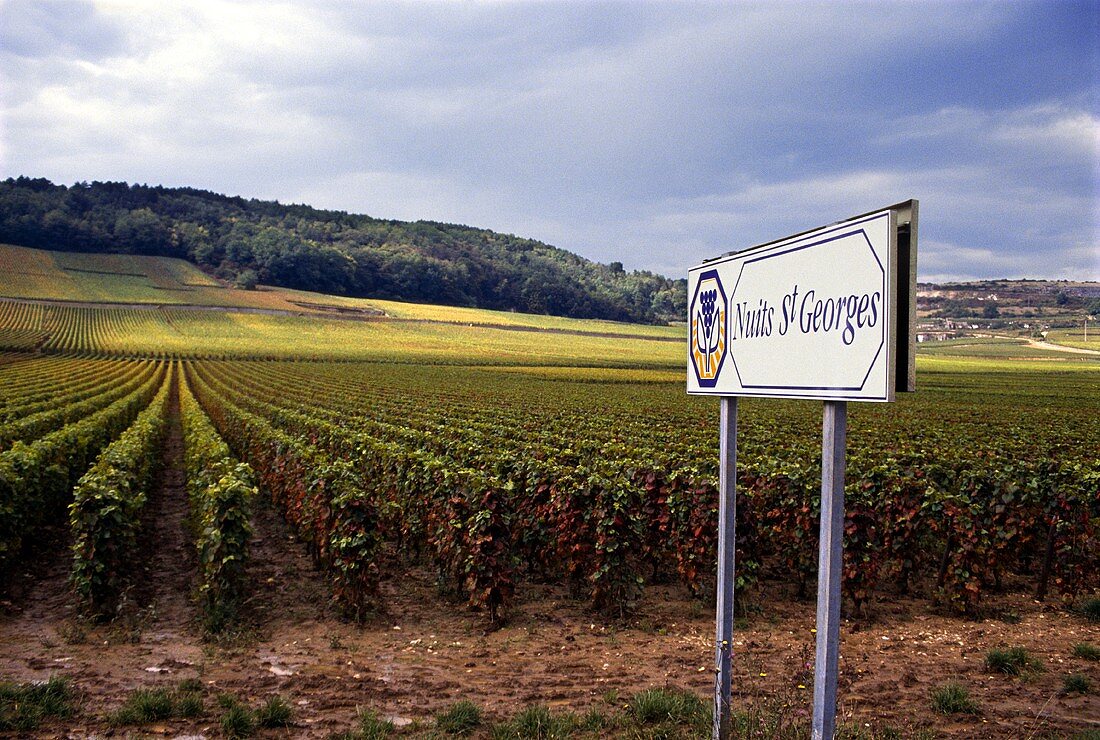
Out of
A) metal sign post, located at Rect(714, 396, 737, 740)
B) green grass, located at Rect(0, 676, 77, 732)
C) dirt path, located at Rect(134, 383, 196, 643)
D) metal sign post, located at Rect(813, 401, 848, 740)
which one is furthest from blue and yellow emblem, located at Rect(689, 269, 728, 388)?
dirt path, located at Rect(134, 383, 196, 643)

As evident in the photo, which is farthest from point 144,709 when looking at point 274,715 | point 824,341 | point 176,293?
point 176,293

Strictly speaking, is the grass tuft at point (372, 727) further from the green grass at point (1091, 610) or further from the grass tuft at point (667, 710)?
the green grass at point (1091, 610)

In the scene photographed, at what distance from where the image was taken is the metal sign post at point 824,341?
139 inches

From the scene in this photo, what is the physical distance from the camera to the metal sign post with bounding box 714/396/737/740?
4719mm

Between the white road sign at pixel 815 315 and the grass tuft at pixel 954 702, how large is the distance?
3.49 meters

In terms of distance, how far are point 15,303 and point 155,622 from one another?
119 metres

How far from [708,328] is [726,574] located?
1.51m

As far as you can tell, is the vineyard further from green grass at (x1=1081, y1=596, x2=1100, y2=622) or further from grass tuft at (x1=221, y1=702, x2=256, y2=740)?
grass tuft at (x1=221, y1=702, x2=256, y2=740)

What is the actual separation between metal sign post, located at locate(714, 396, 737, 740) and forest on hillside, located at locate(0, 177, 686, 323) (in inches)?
5808

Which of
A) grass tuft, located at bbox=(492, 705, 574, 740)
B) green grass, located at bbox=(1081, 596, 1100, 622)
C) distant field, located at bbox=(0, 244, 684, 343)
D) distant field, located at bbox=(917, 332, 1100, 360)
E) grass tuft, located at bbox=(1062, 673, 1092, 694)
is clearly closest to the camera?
grass tuft, located at bbox=(492, 705, 574, 740)

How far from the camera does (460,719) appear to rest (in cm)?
611

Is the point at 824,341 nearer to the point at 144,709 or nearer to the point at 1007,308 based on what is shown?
the point at 144,709

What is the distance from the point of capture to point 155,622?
9.23 metres

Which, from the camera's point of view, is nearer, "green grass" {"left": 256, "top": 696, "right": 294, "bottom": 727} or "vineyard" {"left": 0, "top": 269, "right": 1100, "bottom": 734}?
"green grass" {"left": 256, "top": 696, "right": 294, "bottom": 727}
